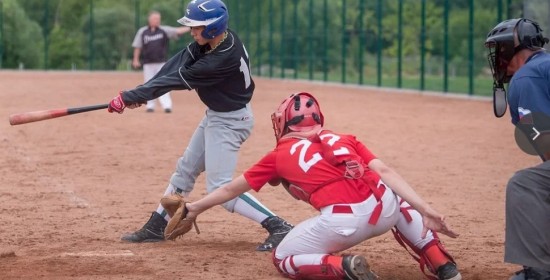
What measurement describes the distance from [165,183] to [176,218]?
4438 mm

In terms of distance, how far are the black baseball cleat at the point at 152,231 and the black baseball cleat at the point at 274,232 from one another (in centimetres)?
80

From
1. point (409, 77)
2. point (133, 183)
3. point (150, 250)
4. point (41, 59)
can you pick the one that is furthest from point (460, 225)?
point (41, 59)

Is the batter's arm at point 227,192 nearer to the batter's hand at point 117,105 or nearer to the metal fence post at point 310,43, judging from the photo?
the batter's hand at point 117,105

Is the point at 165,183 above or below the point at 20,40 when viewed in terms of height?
above

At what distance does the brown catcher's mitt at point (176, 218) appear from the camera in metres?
7.04

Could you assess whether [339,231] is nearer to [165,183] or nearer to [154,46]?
[165,183]

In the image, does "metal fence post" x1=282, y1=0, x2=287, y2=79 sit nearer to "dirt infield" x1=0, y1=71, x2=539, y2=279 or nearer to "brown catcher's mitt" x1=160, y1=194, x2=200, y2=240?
"dirt infield" x1=0, y1=71, x2=539, y2=279

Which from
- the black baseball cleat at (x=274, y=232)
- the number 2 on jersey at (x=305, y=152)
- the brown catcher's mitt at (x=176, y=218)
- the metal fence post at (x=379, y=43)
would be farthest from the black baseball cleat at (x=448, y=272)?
the metal fence post at (x=379, y=43)

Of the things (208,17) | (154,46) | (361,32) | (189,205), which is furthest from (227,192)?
(361,32)

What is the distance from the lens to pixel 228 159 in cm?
773

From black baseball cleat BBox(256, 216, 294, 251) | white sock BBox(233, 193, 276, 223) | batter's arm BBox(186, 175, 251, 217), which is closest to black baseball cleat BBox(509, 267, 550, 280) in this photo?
batter's arm BBox(186, 175, 251, 217)

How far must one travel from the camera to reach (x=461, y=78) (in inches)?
1040

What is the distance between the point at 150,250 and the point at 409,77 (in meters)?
23.2

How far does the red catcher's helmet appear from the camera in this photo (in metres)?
6.45
